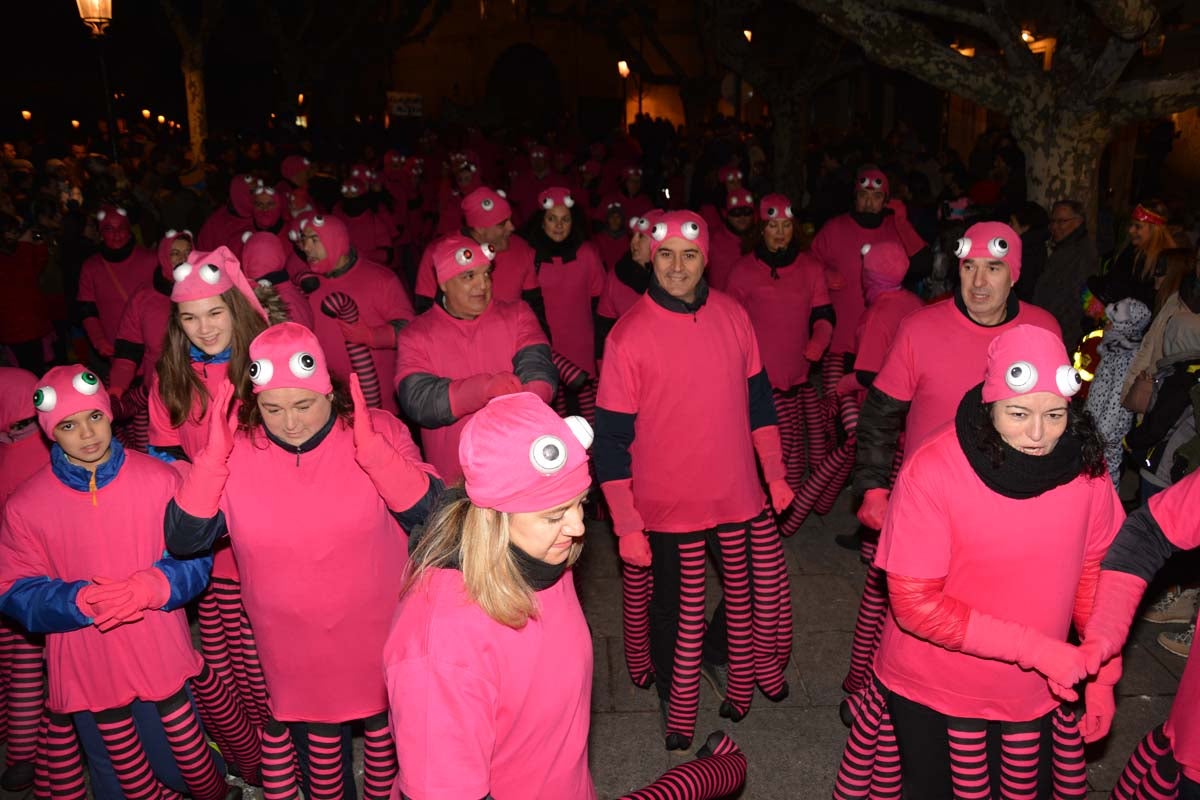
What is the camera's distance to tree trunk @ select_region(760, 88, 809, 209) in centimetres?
1680

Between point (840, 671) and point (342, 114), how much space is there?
30.4 m

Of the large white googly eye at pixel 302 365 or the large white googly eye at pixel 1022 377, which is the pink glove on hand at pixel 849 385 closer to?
the large white googly eye at pixel 1022 377

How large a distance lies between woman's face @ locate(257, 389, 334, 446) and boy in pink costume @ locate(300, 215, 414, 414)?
9.83 ft

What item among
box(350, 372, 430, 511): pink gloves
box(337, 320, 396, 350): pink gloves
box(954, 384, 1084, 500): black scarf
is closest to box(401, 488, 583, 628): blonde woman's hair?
box(350, 372, 430, 511): pink gloves

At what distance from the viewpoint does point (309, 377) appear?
10.8 ft

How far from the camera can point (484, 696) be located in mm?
2209

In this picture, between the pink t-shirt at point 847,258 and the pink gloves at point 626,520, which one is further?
the pink t-shirt at point 847,258

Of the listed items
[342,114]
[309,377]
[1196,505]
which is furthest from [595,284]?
[342,114]

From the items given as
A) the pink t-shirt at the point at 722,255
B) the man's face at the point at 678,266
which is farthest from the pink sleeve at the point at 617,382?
the pink t-shirt at the point at 722,255

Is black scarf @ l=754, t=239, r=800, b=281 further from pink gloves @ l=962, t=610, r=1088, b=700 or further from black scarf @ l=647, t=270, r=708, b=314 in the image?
pink gloves @ l=962, t=610, r=1088, b=700

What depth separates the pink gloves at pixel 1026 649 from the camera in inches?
118

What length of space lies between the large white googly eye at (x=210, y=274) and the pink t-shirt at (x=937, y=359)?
301cm

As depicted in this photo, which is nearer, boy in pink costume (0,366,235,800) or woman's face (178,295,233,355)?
boy in pink costume (0,366,235,800)

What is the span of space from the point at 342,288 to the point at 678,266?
2.94 metres
